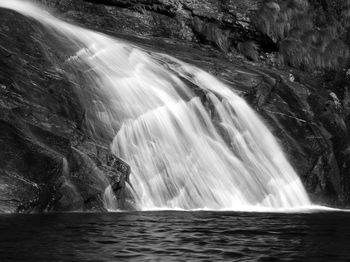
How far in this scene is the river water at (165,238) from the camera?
11.7m

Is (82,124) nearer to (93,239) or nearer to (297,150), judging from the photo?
(93,239)

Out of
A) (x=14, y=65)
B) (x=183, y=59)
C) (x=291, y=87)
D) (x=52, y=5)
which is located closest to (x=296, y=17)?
(x=291, y=87)

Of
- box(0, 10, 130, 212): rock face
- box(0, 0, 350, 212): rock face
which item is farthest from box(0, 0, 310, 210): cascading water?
box(0, 10, 130, 212): rock face

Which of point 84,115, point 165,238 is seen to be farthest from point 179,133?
point 165,238

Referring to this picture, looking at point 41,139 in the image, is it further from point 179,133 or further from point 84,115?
point 179,133

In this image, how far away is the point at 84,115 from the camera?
73.7ft

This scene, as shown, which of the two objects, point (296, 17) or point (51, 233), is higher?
point (296, 17)

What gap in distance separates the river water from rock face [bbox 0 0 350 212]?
1.64 meters

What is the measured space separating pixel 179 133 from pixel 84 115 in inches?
169

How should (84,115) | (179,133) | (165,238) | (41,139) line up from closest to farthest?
(165,238) < (41,139) < (84,115) < (179,133)

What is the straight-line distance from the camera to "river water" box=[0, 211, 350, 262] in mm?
11734

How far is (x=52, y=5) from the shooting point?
1485 inches

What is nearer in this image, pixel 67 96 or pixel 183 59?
pixel 67 96

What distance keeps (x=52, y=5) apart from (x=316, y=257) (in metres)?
29.6
